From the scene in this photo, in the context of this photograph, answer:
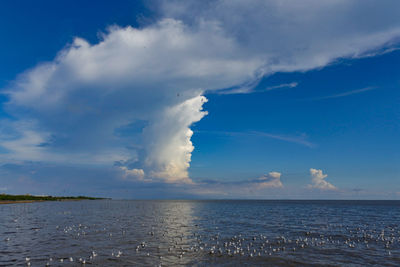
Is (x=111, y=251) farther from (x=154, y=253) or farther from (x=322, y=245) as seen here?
(x=322, y=245)

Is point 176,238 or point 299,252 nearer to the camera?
point 299,252

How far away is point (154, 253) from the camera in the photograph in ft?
94.4

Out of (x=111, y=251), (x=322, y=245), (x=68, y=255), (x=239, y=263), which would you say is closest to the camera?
(x=239, y=263)

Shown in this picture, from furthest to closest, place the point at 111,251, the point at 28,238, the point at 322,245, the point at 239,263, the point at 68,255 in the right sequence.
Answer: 1. the point at 28,238
2. the point at 322,245
3. the point at 111,251
4. the point at 68,255
5. the point at 239,263

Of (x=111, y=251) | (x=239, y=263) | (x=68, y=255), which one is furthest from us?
(x=111, y=251)

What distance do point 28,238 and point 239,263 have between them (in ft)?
98.6

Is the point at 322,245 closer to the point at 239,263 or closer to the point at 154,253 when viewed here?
the point at 239,263

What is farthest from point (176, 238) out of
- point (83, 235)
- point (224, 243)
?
point (83, 235)

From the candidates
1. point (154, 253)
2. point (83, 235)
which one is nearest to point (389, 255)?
point (154, 253)

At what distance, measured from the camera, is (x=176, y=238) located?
37562mm

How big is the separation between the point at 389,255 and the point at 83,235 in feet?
128

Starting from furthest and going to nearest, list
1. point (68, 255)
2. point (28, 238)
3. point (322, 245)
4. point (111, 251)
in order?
1. point (28, 238)
2. point (322, 245)
3. point (111, 251)
4. point (68, 255)

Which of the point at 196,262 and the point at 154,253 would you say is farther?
the point at 154,253

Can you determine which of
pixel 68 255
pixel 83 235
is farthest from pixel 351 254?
pixel 83 235
